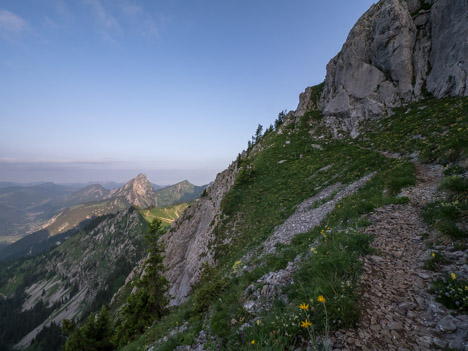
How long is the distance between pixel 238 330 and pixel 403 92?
1878 inches

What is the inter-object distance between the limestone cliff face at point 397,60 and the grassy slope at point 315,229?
4.26 metres

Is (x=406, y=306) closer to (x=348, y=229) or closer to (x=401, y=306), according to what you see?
(x=401, y=306)

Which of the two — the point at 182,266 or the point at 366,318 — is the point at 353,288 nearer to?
the point at 366,318

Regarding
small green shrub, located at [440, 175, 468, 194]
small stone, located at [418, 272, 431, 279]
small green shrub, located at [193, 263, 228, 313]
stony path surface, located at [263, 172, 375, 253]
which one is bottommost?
small green shrub, located at [193, 263, 228, 313]

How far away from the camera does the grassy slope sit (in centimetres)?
561

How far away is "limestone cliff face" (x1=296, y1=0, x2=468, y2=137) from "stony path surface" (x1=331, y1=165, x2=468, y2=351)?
33181 millimetres

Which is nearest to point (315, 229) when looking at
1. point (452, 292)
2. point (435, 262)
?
point (435, 262)

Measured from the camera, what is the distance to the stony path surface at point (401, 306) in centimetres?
409

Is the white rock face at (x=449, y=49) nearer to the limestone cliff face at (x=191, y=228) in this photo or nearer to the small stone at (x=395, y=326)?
the limestone cliff face at (x=191, y=228)

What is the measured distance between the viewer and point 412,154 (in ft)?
62.0

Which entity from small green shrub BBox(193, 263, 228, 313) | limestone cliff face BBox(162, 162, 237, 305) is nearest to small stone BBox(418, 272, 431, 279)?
small green shrub BBox(193, 263, 228, 313)

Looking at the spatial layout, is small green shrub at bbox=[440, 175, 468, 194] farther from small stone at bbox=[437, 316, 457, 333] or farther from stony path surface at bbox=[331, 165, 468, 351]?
small stone at bbox=[437, 316, 457, 333]

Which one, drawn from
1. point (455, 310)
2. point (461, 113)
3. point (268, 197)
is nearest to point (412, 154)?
point (461, 113)

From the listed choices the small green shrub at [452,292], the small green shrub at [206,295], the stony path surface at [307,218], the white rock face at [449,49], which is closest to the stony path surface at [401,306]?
the small green shrub at [452,292]
